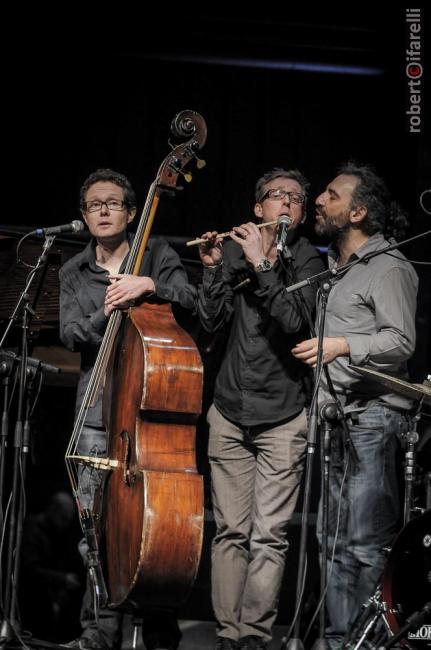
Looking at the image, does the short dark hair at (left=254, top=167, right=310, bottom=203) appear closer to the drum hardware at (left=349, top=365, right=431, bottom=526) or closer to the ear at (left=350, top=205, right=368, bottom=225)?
the ear at (left=350, top=205, right=368, bottom=225)

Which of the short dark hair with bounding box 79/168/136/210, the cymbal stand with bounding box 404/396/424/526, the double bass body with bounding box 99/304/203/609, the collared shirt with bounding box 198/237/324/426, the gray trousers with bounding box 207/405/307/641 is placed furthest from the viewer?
the short dark hair with bounding box 79/168/136/210

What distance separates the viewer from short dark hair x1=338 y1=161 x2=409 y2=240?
3977 millimetres

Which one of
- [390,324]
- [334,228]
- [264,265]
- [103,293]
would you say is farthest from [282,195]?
[103,293]

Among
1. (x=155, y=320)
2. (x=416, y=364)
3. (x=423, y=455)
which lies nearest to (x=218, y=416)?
(x=155, y=320)

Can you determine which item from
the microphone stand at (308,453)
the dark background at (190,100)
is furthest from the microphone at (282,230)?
the dark background at (190,100)

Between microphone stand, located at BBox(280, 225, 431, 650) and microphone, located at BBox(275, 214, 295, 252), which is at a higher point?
microphone, located at BBox(275, 214, 295, 252)

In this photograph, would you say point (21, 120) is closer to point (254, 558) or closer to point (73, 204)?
point (73, 204)

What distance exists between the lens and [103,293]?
3867 millimetres

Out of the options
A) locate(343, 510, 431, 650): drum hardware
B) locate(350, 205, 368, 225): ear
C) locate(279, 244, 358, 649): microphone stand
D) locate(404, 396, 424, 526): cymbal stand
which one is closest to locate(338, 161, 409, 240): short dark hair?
locate(350, 205, 368, 225): ear

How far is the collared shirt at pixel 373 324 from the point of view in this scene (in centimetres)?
357

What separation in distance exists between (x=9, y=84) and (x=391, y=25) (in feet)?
6.92

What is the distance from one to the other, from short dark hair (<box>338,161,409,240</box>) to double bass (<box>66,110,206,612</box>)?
875 mm

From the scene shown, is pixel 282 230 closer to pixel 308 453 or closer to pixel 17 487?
pixel 308 453

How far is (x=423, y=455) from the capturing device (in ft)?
12.1
